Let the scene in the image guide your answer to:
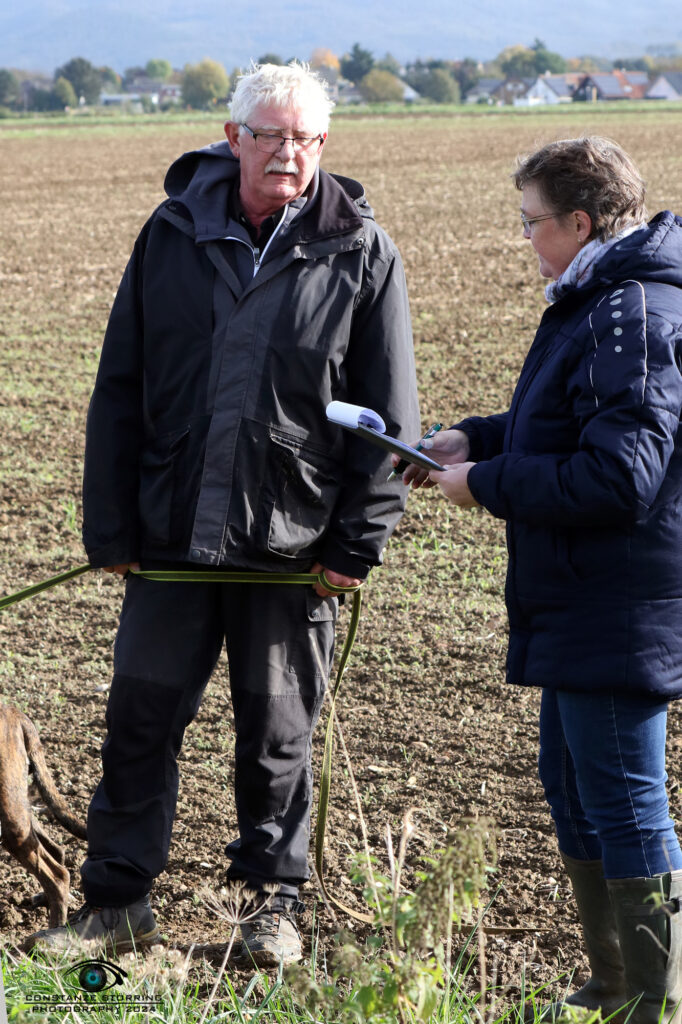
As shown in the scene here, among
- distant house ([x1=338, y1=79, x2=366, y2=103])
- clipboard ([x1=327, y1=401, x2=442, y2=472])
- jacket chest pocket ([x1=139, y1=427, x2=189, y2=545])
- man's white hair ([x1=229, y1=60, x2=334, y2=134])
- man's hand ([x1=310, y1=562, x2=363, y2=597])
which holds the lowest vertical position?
man's hand ([x1=310, y1=562, x2=363, y2=597])

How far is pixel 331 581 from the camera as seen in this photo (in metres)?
3.43

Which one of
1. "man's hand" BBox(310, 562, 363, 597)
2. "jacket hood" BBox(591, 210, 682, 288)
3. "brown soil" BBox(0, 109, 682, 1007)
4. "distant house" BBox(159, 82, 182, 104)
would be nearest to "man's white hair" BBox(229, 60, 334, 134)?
"brown soil" BBox(0, 109, 682, 1007)

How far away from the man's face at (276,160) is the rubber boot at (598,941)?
2025mm

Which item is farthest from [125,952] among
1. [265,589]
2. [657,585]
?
[657,585]

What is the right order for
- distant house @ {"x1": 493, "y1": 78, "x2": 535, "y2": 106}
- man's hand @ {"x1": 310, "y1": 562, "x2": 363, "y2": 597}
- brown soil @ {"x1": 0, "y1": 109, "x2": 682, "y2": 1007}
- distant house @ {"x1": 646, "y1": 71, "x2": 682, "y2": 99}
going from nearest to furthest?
1. man's hand @ {"x1": 310, "y1": 562, "x2": 363, "y2": 597}
2. brown soil @ {"x1": 0, "y1": 109, "x2": 682, "y2": 1007}
3. distant house @ {"x1": 493, "y1": 78, "x2": 535, "y2": 106}
4. distant house @ {"x1": 646, "y1": 71, "x2": 682, "y2": 99}

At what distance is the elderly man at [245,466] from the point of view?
3213 mm

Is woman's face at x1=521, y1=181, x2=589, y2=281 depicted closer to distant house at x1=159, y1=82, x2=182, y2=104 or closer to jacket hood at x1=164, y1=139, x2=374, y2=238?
jacket hood at x1=164, y1=139, x2=374, y2=238

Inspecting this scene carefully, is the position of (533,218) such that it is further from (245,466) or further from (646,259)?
(245,466)

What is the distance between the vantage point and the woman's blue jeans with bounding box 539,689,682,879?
2.65m

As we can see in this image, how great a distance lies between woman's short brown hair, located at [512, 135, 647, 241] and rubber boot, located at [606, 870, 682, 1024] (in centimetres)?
156

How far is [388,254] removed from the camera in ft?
11.0

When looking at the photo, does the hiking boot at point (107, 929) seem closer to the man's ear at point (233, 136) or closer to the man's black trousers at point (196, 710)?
the man's black trousers at point (196, 710)

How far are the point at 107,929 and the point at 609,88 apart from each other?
140m

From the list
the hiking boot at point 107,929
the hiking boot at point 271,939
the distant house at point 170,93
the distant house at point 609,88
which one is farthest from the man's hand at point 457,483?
the distant house at point 170,93
